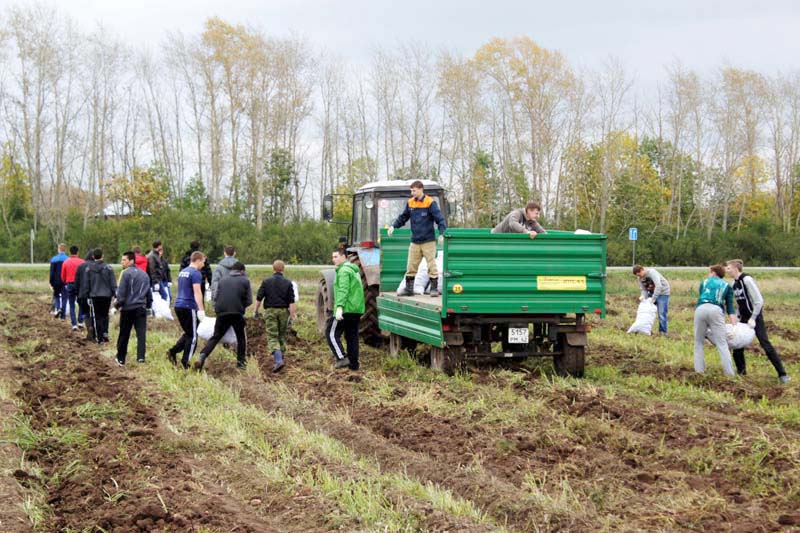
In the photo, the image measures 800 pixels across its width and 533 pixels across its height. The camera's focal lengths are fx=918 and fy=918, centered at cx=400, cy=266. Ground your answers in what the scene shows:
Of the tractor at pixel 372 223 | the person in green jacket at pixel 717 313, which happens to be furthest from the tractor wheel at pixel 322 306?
the person in green jacket at pixel 717 313

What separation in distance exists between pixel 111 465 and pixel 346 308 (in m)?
5.38

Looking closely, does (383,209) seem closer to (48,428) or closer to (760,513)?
(48,428)

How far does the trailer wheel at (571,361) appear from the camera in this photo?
465 inches

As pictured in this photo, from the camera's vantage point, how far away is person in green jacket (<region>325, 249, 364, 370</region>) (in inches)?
480

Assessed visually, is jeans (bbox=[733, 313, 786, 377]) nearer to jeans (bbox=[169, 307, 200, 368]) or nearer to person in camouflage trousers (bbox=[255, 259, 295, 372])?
person in camouflage trousers (bbox=[255, 259, 295, 372])

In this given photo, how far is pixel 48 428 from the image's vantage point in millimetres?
8484

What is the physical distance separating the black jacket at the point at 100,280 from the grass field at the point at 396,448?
7.92ft

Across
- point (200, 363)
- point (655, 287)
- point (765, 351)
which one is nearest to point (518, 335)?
point (765, 351)

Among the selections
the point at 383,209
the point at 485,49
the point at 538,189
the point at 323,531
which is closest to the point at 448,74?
the point at 485,49

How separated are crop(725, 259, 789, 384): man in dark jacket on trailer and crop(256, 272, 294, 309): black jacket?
5.92m

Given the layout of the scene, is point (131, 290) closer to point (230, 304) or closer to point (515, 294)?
point (230, 304)

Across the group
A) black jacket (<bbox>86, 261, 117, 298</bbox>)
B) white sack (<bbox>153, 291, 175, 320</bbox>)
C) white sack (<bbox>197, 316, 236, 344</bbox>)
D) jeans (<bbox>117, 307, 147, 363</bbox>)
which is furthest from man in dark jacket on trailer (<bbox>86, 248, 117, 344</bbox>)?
white sack (<bbox>153, 291, 175, 320</bbox>)

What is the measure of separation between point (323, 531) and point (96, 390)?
5756 mm

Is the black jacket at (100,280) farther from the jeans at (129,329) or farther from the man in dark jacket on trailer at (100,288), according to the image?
the jeans at (129,329)
